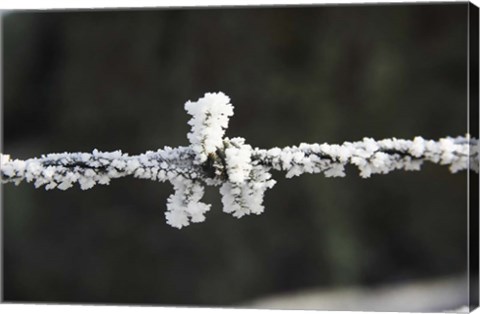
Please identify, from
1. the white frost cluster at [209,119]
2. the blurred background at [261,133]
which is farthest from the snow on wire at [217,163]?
the blurred background at [261,133]

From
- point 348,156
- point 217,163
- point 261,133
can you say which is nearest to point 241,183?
point 217,163

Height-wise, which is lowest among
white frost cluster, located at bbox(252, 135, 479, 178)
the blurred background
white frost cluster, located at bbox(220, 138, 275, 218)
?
white frost cluster, located at bbox(220, 138, 275, 218)

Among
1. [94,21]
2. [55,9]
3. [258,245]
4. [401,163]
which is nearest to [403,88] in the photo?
[258,245]

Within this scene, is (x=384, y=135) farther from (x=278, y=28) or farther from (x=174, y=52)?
(x=174, y=52)

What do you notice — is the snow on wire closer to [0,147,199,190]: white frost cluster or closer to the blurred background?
[0,147,199,190]: white frost cluster

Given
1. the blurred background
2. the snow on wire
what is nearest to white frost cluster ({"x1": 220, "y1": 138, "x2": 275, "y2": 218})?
the snow on wire
